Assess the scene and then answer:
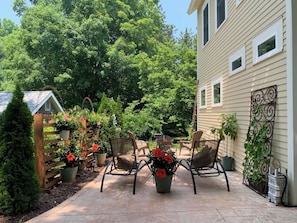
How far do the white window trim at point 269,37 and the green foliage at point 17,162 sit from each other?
3952mm

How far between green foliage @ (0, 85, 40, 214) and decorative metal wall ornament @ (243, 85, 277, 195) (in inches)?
137

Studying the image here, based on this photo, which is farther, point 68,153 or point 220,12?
point 220,12

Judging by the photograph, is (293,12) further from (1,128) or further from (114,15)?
(114,15)

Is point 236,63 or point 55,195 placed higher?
point 236,63

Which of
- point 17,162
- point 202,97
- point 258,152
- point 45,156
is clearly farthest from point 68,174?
point 202,97

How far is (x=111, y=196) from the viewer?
4.28 meters

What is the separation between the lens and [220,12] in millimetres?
7664

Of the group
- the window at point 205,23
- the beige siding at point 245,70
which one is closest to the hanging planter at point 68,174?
the beige siding at point 245,70

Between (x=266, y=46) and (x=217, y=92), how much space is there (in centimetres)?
352

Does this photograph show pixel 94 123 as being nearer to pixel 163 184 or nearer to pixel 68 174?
pixel 68 174

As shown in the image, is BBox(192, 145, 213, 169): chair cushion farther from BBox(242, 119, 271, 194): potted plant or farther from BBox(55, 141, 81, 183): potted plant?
BBox(55, 141, 81, 183): potted plant

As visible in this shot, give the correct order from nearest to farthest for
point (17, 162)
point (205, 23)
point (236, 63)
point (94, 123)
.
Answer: point (17, 162) < point (236, 63) < point (94, 123) < point (205, 23)

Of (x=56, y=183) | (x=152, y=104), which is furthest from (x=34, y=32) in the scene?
(x=56, y=183)

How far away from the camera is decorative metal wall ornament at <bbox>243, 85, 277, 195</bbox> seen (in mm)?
4238
